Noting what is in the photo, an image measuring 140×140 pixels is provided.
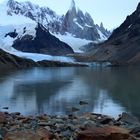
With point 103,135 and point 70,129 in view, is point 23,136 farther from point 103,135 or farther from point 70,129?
point 70,129

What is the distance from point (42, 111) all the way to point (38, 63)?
11073cm

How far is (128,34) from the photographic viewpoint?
182 meters

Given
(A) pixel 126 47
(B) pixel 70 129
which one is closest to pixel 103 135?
(B) pixel 70 129

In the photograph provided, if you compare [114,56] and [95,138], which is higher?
[114,56]

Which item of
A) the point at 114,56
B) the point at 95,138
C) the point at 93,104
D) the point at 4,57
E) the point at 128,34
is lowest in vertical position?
the point at 95,138

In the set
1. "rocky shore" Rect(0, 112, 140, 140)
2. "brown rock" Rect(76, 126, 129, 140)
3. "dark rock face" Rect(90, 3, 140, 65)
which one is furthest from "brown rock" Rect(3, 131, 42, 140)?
"dark rock face" Rect(90, 3, 140, 65)

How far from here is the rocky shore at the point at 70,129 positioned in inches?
490

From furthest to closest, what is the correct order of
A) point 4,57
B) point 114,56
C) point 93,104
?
point 114,56
point 4,57
point 93,104

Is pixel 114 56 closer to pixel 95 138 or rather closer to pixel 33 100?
pixel 33 100

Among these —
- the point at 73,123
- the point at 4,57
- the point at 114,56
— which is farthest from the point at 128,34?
the point at 73,123

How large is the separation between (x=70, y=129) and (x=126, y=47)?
157125 mm

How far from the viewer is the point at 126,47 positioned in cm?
17038

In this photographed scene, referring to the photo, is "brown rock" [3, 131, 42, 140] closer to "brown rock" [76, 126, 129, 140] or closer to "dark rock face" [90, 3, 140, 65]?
"brown rock" [76, 126, 129, 140]

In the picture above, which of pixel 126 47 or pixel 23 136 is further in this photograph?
pixel 126 47
